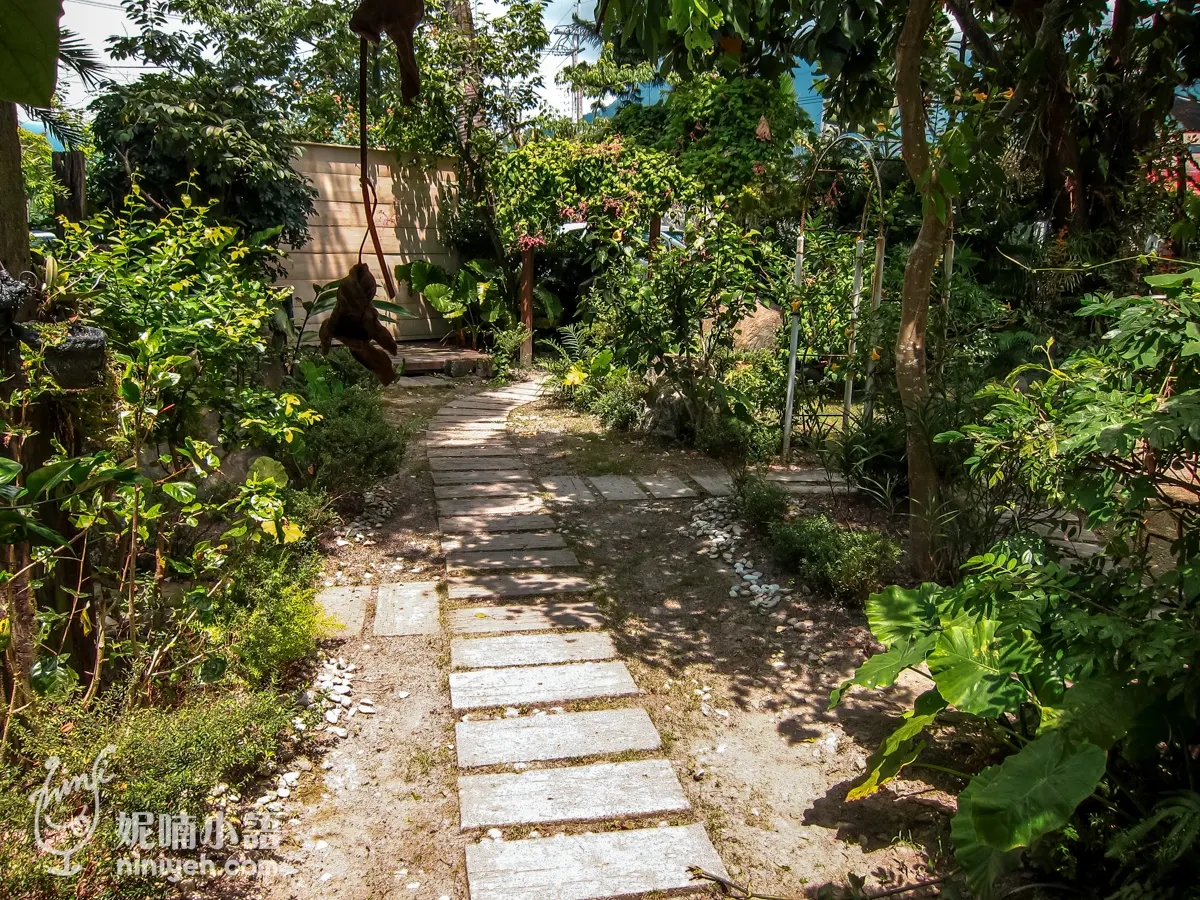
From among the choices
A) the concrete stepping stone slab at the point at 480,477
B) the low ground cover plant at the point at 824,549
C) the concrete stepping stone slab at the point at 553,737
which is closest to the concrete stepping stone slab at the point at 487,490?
the concrete stepping stone slab at the point at 480,477

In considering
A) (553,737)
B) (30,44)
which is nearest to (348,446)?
(553,737)

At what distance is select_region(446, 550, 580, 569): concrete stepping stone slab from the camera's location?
4.45 meters

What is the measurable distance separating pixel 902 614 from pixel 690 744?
854 mm

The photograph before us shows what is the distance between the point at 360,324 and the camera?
2105mm

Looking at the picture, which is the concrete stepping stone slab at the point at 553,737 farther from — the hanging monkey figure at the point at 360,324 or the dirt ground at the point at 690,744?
the hanging monkey figure at the point at 360,324

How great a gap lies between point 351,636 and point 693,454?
3.42m

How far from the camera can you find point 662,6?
91.4 inches

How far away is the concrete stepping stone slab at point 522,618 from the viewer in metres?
3.77

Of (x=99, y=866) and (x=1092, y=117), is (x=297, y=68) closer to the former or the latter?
(x=1092, y=117)

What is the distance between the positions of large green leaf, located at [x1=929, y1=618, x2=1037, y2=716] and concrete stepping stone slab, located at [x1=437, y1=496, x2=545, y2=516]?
3158mm

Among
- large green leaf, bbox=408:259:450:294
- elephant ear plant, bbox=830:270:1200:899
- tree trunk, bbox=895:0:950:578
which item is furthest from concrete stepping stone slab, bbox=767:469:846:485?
large green leaf, bbox=408:259:450:294

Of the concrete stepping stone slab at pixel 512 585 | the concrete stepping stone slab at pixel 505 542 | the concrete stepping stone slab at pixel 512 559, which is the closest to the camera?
the concrete stepping stone slab at pixel 512 585

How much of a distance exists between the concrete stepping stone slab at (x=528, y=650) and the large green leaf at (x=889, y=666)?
4.05 ft

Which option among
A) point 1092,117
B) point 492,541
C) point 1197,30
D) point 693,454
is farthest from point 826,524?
point 1092,117
